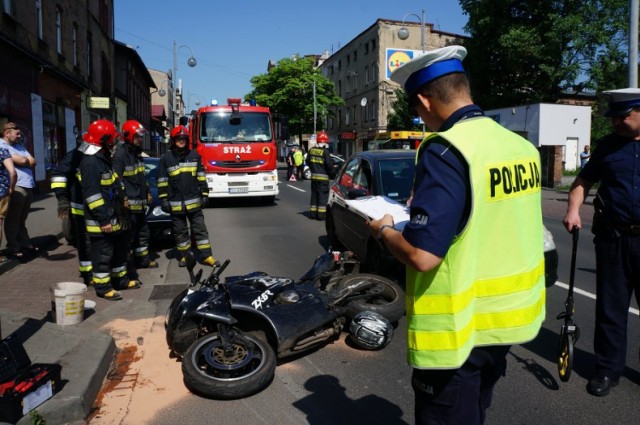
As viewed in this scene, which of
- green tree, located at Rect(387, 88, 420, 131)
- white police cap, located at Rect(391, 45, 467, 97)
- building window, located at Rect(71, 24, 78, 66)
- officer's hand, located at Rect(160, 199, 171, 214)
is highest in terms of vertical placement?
building window, located at Rect(71, 24, 78, 66)

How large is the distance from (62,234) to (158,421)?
7935 millimetres

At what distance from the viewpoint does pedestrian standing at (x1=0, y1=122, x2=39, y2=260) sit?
8.25m

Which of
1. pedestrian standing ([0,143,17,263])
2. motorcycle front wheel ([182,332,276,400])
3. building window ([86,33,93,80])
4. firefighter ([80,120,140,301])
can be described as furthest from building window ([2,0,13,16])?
motorcycle front wheel ([182,332,276,400])

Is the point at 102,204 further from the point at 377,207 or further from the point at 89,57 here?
the point at 89,57

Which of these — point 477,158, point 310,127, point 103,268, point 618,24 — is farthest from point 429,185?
point 310,127

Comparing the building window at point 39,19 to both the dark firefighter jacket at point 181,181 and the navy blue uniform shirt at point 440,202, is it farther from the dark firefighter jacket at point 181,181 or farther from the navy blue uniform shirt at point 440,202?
the navy blue uniform shirt at point 440,202

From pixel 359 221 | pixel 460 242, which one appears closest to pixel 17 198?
pixel 359 221

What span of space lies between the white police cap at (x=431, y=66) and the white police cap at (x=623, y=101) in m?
2.11

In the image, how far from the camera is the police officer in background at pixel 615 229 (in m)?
3.63

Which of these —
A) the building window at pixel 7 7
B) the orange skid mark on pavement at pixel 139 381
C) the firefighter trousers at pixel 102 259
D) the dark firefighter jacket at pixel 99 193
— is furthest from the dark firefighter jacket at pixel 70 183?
the building window at pixel 7 7

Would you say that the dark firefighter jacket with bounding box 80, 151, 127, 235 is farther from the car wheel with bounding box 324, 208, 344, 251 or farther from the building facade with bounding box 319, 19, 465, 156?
the building facade with bounding box 319, 19, 465, 156

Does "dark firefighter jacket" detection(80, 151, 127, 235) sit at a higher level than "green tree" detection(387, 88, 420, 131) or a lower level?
lower

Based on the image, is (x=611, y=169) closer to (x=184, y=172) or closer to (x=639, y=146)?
(x=639, y=146)

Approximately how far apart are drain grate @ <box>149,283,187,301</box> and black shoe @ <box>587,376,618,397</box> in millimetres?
4319
